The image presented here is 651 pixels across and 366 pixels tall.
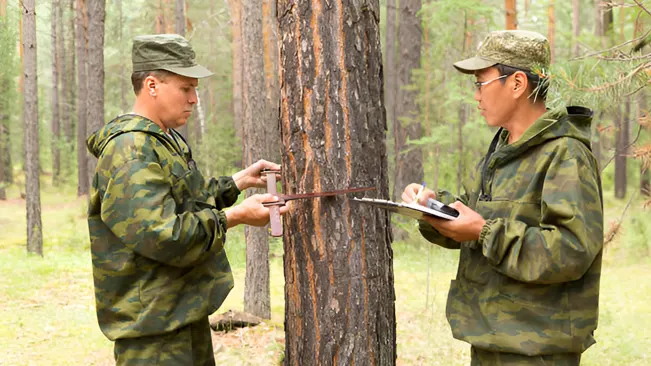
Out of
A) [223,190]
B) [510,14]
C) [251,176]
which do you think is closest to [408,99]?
[510,14]

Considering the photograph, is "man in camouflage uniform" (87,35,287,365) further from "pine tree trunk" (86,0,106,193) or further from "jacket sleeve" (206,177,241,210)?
"pine tree trunk" (86,0,106,193)

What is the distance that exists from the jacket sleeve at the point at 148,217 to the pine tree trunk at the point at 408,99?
11.7 meters

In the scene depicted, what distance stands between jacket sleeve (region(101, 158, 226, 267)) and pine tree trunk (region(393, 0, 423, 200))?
11695 millimetres

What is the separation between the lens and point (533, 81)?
3010 millimetres

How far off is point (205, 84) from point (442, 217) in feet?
90.9

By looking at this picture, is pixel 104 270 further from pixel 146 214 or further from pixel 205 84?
pixel 205 84

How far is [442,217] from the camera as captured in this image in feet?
9.20

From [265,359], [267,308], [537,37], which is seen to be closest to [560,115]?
[537,37]

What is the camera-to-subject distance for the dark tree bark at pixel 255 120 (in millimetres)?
7492

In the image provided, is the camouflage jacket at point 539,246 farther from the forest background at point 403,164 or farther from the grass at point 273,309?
the grass at point 273,309

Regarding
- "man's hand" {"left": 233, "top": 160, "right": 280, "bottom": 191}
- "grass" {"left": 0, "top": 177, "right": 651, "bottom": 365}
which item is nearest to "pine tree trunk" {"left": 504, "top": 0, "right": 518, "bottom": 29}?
"grass" {"left": 0, "top": 177, "right": 651, "bottom": 365}

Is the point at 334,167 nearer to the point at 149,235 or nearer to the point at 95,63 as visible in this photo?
the point at 149,235

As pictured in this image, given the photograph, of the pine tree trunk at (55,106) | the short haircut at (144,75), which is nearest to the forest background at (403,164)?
the short haircut at (144,75)

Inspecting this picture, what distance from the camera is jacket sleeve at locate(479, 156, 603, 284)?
2.66 meters
